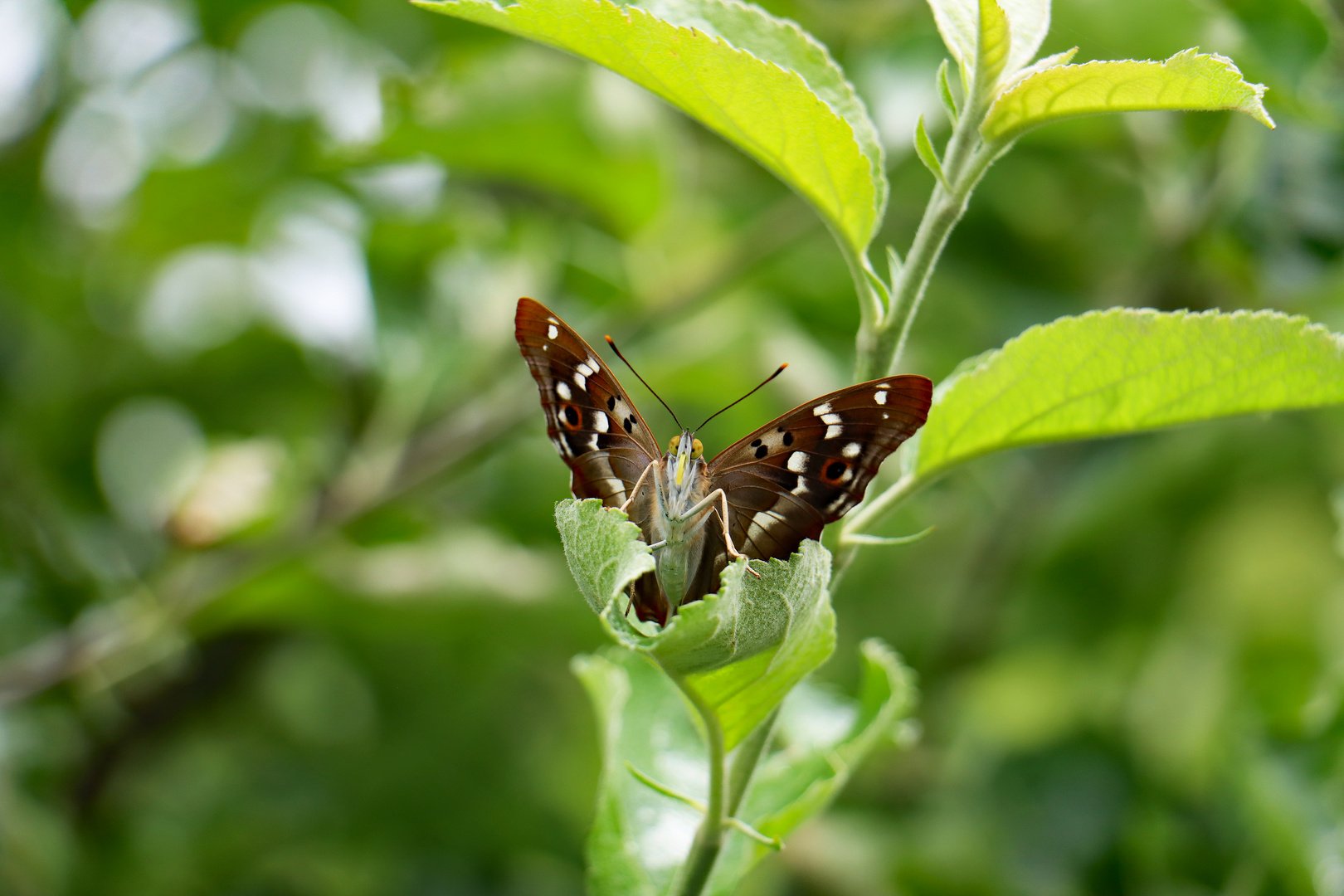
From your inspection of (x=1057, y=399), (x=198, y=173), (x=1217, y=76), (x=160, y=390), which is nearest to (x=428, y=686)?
(x=160, y=390)

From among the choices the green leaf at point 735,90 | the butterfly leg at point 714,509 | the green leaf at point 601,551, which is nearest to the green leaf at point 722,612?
the green leaf at point 601,551

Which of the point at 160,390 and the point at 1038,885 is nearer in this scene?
the point at 1038,885

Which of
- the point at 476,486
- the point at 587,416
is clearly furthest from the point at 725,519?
the point at 476,486

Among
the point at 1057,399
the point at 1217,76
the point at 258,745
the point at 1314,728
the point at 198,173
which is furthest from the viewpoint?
the point at 258,745

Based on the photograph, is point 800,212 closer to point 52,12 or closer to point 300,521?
point 300,521

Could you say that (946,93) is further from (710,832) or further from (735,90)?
(710,832)
